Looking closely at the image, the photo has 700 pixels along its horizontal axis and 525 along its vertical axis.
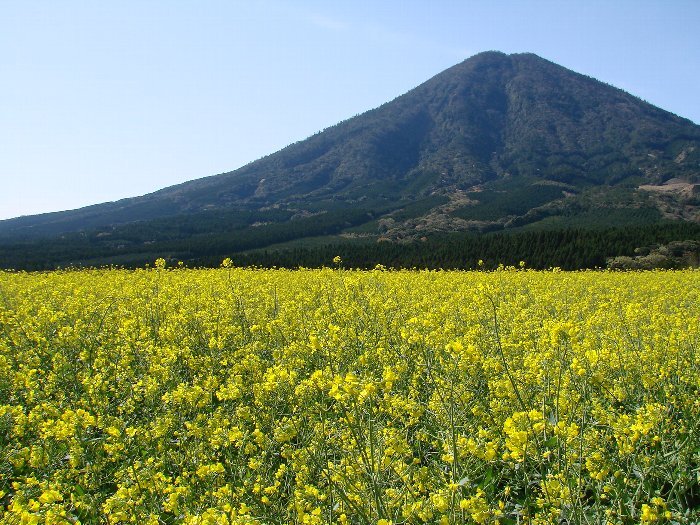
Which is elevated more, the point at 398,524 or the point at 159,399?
the point at 159,399

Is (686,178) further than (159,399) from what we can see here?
Yes

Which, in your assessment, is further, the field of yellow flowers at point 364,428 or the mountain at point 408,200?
the mountain at point 408,200

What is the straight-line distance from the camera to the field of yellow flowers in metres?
2.99

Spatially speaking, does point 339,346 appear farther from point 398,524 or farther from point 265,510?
point 398,524

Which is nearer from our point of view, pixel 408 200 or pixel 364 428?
pixel 364 428

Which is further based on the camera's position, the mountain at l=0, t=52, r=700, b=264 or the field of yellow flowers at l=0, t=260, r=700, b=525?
the mountain at l=0, t=52, r=700, b=264

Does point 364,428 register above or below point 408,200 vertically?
above

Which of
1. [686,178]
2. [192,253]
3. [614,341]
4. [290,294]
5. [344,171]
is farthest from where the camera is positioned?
[344,171]

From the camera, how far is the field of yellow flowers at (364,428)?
299cm

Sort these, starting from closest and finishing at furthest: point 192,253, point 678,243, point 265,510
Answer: point 265,510 < point 678,243 < point 192,253

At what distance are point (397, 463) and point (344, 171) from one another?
19039 centimetres

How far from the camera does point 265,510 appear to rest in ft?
11.8

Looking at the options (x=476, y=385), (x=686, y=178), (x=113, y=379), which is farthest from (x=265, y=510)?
(x=686, y=178)

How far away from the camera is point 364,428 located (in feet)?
11.2
